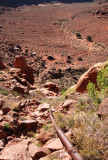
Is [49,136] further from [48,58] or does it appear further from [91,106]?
[48,58]

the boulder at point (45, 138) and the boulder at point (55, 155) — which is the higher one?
the boulder at point (55, 155)

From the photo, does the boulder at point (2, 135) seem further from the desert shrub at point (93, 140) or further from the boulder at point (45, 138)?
the desert shrub at point (93, 140)

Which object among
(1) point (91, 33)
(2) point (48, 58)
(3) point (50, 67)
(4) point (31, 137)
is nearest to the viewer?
(4) point (31, 137)

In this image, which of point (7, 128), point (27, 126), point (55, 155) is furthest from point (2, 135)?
point (55, 155)

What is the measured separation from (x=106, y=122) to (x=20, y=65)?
16.0 m

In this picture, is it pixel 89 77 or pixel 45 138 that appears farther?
pixel 89 77

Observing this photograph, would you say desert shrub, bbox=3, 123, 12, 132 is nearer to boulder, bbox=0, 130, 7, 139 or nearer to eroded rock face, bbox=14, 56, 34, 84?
boulder, bbox=0, 130, 7, 139

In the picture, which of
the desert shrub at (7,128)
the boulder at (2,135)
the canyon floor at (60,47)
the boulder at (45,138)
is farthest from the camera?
the canyon floor at (60,47)

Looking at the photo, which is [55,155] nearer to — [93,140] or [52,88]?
[93,140]

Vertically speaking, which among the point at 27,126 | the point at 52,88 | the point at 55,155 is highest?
the point at 55,155

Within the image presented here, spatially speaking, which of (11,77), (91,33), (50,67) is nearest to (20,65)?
(11,77)

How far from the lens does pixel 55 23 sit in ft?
198

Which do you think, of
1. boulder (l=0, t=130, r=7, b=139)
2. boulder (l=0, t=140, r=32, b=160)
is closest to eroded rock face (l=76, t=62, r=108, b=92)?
boulder (l=0, t=130, r=7, b=139)

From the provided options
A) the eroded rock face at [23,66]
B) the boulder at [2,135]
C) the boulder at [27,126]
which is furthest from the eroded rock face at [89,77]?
the eroded rock face at [23,66]
